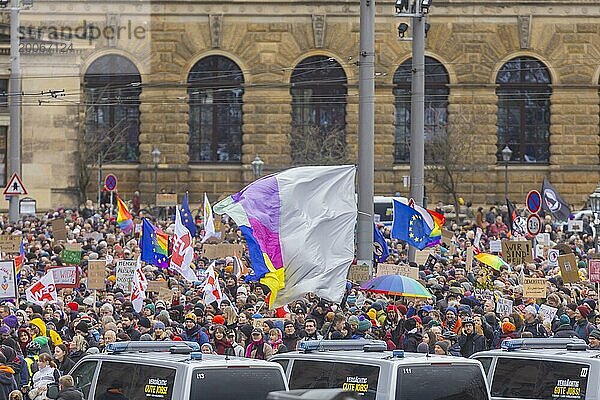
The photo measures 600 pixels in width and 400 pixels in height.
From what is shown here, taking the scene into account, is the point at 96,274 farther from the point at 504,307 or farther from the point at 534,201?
the point at 534,201

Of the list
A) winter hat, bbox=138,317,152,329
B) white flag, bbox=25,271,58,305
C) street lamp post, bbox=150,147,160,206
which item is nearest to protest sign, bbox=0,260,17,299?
white flag, bbox=25,271,58,305

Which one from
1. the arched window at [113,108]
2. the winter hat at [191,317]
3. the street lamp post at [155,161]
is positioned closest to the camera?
the winter hat at [191,317]

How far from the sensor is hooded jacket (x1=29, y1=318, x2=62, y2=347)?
20.0 m

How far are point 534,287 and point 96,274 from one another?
21.0ft

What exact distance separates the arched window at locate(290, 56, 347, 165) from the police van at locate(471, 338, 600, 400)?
4068cm

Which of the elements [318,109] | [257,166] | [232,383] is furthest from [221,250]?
[318,109]

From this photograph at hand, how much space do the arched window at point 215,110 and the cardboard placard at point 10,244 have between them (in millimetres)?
29262

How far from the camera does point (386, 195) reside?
→ 5741 cm

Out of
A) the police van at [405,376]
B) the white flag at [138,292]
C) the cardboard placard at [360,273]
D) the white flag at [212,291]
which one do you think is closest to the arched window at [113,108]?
the cardboard placard at [360,273]

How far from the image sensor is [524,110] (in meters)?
58.8

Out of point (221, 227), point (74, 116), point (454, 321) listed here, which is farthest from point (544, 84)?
point (454, 321)

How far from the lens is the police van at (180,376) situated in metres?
13.8

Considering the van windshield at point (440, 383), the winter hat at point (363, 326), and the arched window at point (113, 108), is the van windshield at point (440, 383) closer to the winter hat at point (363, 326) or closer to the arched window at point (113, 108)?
the winter hat at point (363, 326)

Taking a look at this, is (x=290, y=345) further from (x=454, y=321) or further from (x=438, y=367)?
(x=438, y=367)
